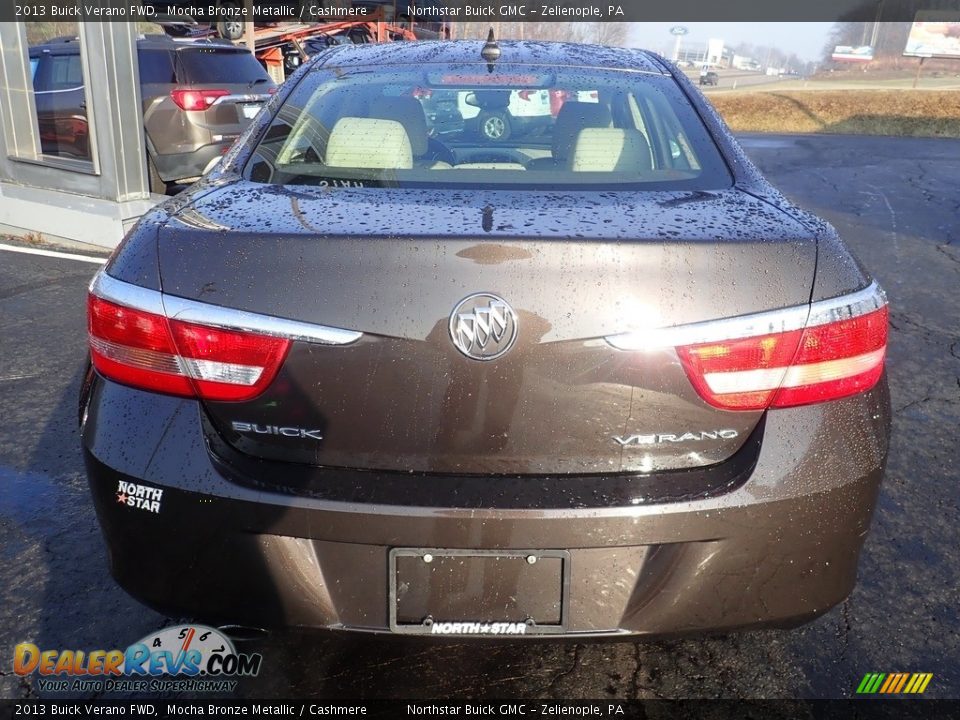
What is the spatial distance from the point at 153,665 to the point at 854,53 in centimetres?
8287

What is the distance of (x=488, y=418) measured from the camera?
1.62m

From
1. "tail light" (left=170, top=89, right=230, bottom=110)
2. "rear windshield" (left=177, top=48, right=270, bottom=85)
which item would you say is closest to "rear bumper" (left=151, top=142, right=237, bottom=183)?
"tail light" (left=170, top=89, right=230, bottom=110)


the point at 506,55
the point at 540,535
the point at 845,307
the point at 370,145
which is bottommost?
the point at 540,535

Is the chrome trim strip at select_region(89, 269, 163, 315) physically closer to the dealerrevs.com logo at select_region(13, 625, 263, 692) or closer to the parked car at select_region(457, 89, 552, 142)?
the dealerrevs.com logo at select_region(13, 625, 263, 692)

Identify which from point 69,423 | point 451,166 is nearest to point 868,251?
point 451,166

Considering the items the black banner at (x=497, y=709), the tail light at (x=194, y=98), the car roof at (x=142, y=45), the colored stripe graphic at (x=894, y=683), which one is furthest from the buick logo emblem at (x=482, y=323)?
the car roof at (x=142, y=45)

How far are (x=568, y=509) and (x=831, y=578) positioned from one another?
2.14 ft

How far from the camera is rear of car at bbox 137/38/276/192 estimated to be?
789cm

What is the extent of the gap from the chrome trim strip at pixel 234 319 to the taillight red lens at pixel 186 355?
1 centimetres

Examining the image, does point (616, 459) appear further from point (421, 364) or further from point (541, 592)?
point (421, 364)

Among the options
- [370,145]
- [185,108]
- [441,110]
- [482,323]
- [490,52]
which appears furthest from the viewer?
[185,108]

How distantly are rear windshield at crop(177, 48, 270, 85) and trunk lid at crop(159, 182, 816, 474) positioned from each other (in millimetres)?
7258

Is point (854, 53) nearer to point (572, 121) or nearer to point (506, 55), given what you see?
point (506, 55)

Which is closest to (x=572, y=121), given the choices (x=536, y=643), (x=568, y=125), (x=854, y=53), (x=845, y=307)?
(x=568, y=125)
